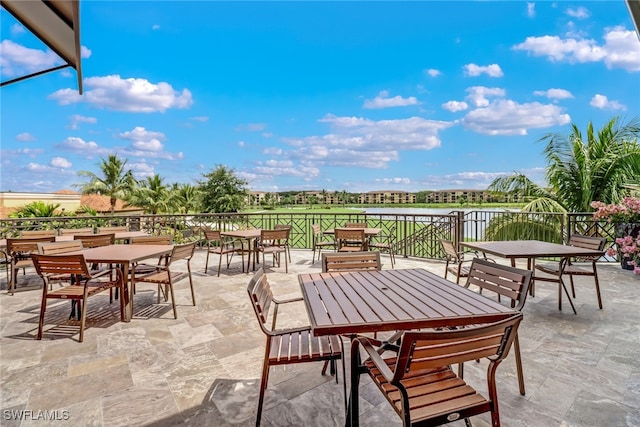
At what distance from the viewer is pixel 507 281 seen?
86.3 inches

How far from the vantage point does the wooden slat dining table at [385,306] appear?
1438 mm

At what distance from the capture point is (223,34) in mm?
12609

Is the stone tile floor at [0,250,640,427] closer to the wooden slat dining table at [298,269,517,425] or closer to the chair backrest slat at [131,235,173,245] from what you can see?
the wooden slat dining table at [298,269,517,425]

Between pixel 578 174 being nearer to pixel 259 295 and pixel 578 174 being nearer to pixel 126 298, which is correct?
pixel 259 295

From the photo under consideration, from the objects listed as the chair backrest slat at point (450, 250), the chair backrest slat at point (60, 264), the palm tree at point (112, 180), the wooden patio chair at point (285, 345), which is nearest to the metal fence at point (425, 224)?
the chair backrest slat at point (450, 250)

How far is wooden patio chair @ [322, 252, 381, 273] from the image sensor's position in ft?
8.95

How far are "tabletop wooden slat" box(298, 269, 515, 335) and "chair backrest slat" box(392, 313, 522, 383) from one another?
234 millimetres

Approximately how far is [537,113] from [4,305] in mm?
17629

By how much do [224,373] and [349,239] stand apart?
145 inches

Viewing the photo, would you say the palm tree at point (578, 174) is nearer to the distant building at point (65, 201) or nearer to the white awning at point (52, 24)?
the white awning at point (52, 24)

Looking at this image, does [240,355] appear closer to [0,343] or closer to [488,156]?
[0,343]

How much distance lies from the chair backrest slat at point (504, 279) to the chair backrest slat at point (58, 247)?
15.1 feet

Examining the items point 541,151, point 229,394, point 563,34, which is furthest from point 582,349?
point 563,34

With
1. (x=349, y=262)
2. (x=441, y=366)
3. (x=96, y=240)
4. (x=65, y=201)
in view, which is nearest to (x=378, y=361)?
(x=441, y=366)
